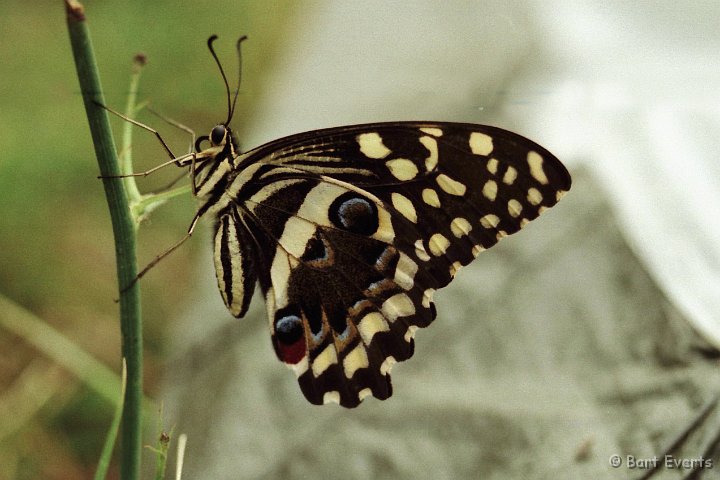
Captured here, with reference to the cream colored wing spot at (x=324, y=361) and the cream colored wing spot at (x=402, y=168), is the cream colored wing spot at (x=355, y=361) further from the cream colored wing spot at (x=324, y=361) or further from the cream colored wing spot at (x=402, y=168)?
the cream colored wing spot at (x=402, y=168)

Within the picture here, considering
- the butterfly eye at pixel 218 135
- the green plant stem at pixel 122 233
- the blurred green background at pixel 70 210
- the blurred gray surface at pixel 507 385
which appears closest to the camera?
the green plant stem at pixel 122 233

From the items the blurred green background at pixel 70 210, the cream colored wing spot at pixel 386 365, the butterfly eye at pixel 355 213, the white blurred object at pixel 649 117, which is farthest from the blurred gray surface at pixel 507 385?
the butterfly eye at pixel 355 213

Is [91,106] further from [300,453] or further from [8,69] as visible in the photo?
[8,69]

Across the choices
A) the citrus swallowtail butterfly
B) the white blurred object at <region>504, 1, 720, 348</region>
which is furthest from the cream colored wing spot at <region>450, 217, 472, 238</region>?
the white blurred object at <region>504, 1, 720, 348</region>

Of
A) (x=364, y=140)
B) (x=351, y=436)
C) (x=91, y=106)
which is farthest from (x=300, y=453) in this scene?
(x=91, y=106)

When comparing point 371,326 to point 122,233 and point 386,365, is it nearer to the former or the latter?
point 386,365

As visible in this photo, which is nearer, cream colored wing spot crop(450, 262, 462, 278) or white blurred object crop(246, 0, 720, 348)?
cream colored wing spot crop(450, 262, 462, 278)

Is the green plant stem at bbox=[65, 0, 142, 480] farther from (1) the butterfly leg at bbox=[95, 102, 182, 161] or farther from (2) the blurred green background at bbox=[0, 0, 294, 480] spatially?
(2) the blurred green background at bbox=[0, 0, 294, 480]
